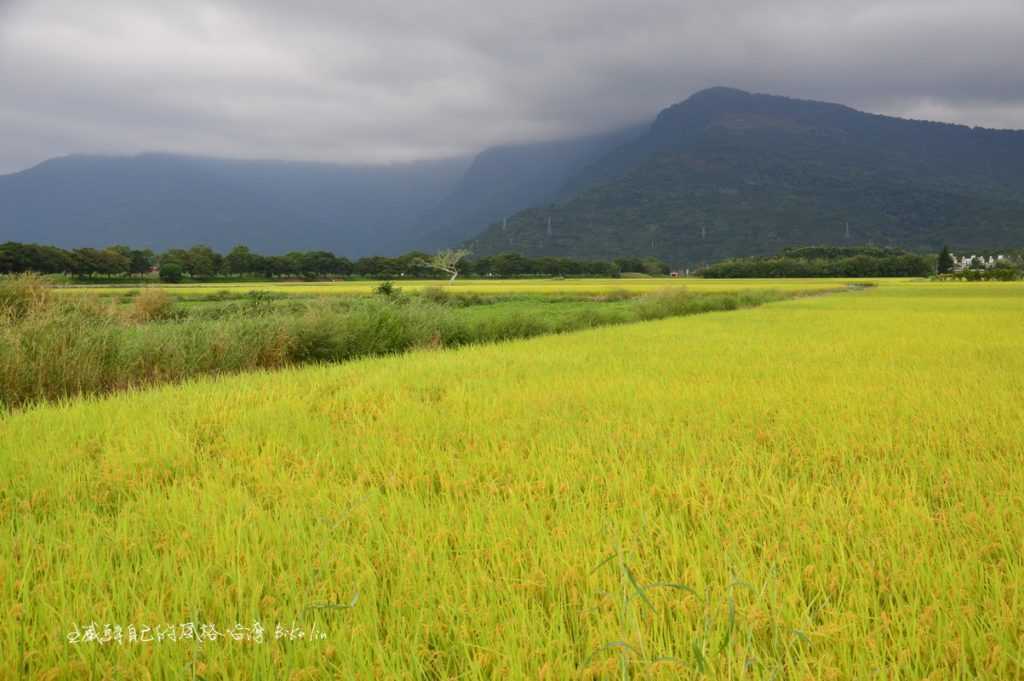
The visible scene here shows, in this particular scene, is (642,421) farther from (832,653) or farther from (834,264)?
(834,264)

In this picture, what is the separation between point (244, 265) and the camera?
81562 millimetres

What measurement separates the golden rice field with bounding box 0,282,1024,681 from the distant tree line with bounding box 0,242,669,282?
7036 cm

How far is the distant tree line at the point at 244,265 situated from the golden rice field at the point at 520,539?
70.4 metres

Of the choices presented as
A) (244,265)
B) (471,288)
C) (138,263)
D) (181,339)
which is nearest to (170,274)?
(138,263)

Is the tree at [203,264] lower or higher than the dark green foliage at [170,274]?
higher

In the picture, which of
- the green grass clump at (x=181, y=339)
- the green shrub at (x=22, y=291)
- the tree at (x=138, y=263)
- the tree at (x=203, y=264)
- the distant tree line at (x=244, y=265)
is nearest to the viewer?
the green grass clump at (x=181, y=339)

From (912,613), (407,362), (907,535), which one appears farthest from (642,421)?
(407,362)

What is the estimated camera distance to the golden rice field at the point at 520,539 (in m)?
1.75

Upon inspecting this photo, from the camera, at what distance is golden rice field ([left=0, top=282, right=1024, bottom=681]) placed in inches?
68.7

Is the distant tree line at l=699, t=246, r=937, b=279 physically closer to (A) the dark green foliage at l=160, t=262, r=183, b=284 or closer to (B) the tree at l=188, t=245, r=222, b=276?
(B) the tree at l=188, t=245, r=222, b=276

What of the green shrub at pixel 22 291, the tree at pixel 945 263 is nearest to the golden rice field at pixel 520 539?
the green shrub at pixel 22 291

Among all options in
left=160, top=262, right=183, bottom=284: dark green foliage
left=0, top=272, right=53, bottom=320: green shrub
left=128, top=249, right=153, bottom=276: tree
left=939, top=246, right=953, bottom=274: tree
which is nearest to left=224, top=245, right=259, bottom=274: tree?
left=128, top=249, right=153, bottom=276: tree

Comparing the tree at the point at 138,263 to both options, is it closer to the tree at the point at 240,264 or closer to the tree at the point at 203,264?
the tree at the point at 203,264

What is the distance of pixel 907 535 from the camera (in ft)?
8.49
